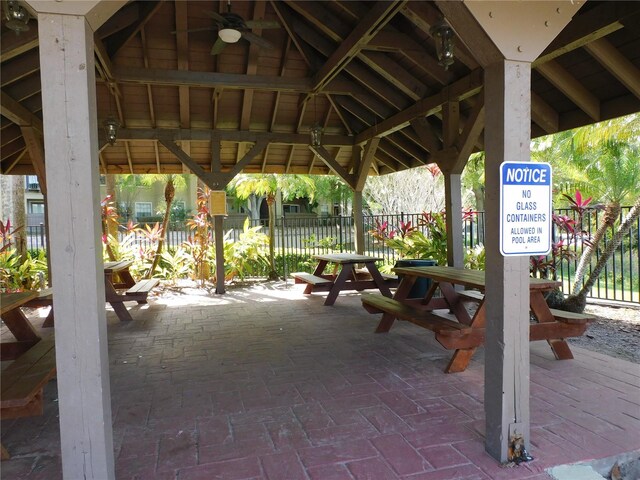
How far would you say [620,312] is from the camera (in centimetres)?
602

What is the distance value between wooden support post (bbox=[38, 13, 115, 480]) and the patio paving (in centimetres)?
48

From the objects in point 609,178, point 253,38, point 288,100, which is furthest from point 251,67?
point 609,178

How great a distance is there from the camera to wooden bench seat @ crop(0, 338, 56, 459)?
87.8 inches

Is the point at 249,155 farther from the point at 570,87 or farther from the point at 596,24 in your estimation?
the point at 596,24

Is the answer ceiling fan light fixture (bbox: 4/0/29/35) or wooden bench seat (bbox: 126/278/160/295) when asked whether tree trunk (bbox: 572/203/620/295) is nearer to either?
wooden bench seat (bbox: 126/278/160/295)

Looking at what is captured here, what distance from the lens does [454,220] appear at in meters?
5.98

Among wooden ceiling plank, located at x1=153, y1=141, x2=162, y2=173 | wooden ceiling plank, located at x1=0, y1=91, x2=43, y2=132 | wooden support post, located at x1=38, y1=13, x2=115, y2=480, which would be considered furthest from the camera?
wooden ceiling plank, located at x1=153, y1=141, x2=162, y2=173

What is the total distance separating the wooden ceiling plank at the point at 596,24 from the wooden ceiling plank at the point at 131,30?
16.2 feet

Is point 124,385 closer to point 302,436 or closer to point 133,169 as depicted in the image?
point 302,436

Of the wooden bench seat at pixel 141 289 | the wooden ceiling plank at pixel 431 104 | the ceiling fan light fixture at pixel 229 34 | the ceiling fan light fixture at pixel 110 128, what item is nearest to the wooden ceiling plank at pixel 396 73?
the wooden ceiling plank at pixel 431 104

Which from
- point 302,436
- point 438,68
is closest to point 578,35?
point 438,68

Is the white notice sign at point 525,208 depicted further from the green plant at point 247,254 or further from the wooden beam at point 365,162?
the green plant at point 247,254

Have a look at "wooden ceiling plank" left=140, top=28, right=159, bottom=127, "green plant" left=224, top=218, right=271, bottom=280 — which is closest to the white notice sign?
"wooden ceiling plank" left=140, top=28, right=159, bottom=127

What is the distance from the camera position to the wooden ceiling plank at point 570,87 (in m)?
4.77
